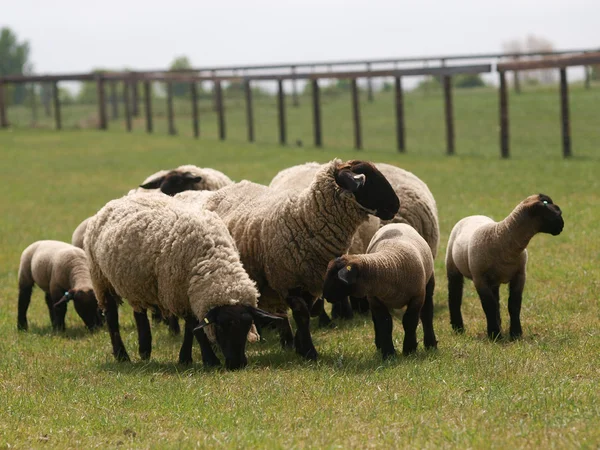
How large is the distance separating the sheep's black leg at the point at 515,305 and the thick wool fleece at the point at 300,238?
165 centimetres

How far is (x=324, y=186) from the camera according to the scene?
9.76 metres

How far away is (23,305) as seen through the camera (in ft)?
42.0

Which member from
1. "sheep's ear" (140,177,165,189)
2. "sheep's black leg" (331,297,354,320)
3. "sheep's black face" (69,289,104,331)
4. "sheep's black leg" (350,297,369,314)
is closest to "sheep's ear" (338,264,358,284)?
"sheep's black leg" (331,297,354,320)

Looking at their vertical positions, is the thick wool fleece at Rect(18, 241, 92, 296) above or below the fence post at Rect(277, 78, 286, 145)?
below

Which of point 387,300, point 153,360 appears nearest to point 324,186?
point 387,300

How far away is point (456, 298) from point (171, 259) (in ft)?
10.2

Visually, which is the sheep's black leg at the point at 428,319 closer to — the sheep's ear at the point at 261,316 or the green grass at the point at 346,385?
the green grass at the point at 346,385

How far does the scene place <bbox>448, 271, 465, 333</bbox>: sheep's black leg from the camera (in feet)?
33.7

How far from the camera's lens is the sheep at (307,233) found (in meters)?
9.49

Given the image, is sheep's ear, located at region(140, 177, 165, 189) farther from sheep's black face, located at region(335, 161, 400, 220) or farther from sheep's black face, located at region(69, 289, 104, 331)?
sheep's black face, located at region(335, 161, 400, 220)

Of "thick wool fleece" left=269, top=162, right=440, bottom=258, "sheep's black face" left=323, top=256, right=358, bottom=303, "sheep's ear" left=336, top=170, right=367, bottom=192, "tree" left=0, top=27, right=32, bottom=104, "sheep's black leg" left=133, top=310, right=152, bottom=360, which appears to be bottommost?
"sheep's black leg" left=133, top=310, right=152, bottom=360

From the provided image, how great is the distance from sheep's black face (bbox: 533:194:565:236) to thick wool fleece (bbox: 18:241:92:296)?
5874mm

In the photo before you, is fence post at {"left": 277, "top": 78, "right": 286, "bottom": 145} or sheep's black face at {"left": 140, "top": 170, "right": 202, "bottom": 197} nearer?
sheep's black face at {"left": 140, "top": 170, "right": 202, "bottom": 197}

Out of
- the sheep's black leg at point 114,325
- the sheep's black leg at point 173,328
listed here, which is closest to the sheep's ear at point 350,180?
the sheep's black leg at point 114,325
